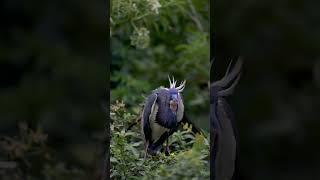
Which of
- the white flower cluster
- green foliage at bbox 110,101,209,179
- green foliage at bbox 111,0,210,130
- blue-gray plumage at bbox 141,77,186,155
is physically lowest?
green foliage at bbox 110,101,209,179

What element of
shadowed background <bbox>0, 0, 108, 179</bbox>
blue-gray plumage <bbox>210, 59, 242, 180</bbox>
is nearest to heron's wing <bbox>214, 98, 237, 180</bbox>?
blue-gray plumage <bbox>210, 59, 242, 180</bbox>

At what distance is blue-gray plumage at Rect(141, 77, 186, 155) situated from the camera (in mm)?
1840

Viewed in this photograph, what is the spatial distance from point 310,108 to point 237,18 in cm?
35

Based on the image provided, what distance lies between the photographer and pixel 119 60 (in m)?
2.54

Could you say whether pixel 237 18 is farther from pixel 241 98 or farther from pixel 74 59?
pixel 74 59

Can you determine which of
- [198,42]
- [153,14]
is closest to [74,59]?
[153,14]

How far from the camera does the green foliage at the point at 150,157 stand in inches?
71.7

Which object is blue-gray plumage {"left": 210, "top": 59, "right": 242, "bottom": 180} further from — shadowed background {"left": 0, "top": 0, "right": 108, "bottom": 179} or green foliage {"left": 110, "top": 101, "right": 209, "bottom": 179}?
shadowed background {"left": 0, "top": 0, "right": 108, "bottom": 179}

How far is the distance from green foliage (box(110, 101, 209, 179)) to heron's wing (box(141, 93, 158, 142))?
3 cm

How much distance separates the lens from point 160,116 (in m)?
1.85

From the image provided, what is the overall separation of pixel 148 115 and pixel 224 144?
0.81ft

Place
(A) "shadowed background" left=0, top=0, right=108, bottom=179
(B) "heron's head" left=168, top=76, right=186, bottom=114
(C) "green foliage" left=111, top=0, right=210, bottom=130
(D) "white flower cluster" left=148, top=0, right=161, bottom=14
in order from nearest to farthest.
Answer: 1. (A) "shadowed background" left=0, top=0, right=108, bottom=179
2. (B) "heron's head" left=168, top=76, right=186, bottom=114
3. (D) "white flower cluster" left=148, top=0, right=161, bottom=14
4. (C) "green foliage" left=111, top=0, right=210, bottom=130

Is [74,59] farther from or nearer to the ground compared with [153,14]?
nearer to the ground

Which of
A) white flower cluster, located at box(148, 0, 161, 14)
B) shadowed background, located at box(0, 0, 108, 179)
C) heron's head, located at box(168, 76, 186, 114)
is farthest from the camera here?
white flower cluster, located at box(148, 0, 161, 14)
